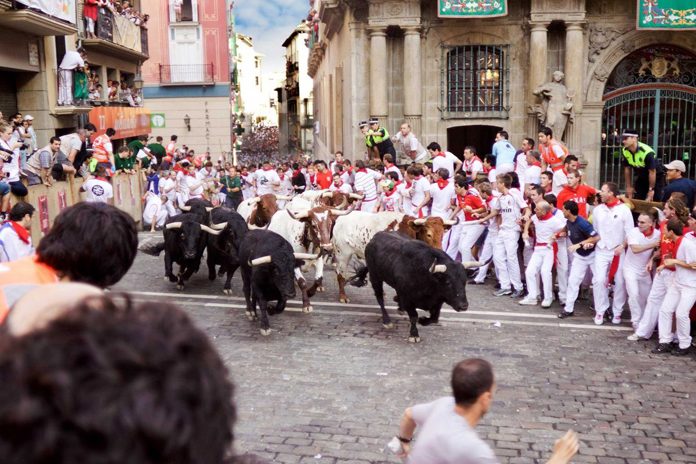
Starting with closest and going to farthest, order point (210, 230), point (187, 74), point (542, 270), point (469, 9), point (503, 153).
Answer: point (542, 270) → point (210, 230) → point (503, 153) → point (469, 9) → point (187, 74)

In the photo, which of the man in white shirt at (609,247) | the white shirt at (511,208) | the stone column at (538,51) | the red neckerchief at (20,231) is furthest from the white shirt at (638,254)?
the stone column at (538,51)

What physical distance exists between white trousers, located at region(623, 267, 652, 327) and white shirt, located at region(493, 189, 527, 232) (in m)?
2.54

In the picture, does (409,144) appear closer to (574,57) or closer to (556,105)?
(556,105)

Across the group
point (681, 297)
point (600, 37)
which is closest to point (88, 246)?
point (681, 297)

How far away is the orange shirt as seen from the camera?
2832 millimetres

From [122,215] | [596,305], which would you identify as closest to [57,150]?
[596,305]

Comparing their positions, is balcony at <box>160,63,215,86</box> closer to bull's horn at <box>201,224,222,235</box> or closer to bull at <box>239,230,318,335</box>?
bull's horn at <box>201,224,222,235</box>

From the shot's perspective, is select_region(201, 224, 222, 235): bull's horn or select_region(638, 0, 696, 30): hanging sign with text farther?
select_region(638, 0, 696, 30): hanging sign with text

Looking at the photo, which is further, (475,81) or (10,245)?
(475,81)

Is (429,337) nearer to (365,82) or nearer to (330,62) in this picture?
(365,82)

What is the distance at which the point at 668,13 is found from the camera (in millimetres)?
22219

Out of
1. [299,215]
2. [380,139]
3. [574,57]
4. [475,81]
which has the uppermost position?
[574,57]

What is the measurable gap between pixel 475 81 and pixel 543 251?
13155mm

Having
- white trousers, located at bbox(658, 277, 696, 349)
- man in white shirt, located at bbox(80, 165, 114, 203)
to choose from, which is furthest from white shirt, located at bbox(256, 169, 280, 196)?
white trousers, located at bbox(658, 277, 696, 349)
